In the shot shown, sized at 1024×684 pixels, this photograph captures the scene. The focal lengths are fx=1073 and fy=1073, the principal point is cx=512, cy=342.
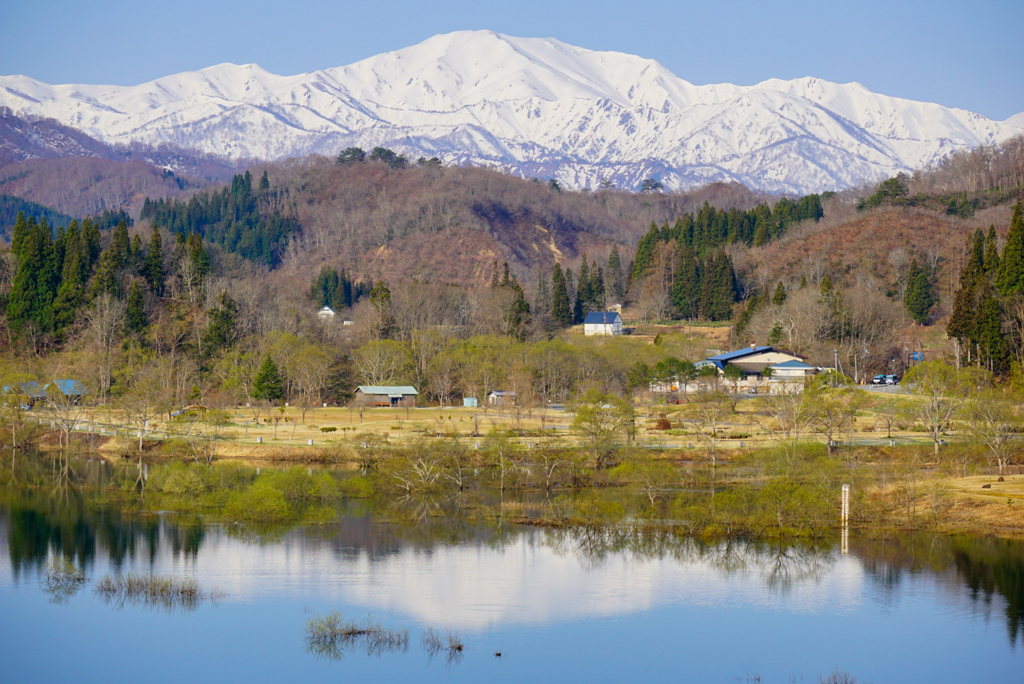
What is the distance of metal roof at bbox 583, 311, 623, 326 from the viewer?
109144 mm

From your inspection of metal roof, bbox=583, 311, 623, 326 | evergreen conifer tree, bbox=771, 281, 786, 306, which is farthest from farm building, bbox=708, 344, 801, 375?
metal roof, bbox=583, 311, 623, 326

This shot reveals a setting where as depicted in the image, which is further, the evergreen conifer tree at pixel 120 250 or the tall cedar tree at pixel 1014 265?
the evergreen conifer tree at pixel 120 250

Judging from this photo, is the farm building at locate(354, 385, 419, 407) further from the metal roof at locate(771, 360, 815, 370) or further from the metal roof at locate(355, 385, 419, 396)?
the metal roof at locate(771, 360, 815, 370)

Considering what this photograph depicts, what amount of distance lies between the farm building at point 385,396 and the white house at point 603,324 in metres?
31.3

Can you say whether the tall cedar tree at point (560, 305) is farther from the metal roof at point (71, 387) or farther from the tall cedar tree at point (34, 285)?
the metal roof at point (71, 387)

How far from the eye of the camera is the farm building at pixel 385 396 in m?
79.9

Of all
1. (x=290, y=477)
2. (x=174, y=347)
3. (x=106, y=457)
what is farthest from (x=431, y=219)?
(x=290, y=477)

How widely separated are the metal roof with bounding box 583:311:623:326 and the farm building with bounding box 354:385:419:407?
109ft

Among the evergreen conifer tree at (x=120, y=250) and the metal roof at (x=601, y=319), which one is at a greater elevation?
the evergreen conifer tree at (x=120, y=250)

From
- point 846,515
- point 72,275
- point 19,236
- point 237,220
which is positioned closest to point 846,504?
point 846,515

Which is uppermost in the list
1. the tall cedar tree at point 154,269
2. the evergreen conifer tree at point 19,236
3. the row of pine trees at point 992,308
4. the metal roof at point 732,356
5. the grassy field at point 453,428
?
the evergreen conifer tree at point 19,236

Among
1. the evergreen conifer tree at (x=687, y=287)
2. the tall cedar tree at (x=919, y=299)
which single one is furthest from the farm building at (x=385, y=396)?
the tall cedar tree at (x=919, y=299)

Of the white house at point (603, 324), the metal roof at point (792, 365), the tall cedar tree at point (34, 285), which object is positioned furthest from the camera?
the white house at point (603, 324)

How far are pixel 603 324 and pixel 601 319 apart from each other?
3.91ft
